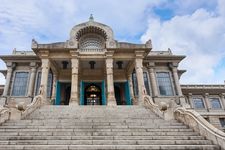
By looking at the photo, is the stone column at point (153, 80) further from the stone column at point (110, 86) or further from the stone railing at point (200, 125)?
the stone railing at point (200, 125)

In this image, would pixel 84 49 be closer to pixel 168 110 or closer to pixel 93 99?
pixel 93 99

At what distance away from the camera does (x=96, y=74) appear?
19438mm

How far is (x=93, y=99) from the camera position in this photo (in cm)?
2023

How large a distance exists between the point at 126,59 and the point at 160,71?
6.85 meters

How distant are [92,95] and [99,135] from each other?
535 inches

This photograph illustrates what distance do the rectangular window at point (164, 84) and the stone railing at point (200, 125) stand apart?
1193 cm

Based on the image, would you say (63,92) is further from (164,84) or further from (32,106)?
(164,84)

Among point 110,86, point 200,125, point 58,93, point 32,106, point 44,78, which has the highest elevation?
point 44,78

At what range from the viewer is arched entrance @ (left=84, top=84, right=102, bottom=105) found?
20.1 m

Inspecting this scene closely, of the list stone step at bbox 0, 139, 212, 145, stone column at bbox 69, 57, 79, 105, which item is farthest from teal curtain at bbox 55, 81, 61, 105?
stone step at bbox 0, 139, 212, 145


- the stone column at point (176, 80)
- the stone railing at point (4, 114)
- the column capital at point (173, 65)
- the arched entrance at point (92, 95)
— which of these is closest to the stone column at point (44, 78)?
the stone railing at point (4, 114)

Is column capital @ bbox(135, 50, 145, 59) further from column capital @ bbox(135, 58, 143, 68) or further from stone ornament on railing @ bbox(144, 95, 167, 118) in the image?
stone ornament on railing @ bbox(144, 95, 167, 118)

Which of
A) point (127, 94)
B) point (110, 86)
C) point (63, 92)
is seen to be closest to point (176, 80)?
point (127, 94)

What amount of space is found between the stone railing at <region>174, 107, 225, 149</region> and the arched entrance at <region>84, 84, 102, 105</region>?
1213 centimetres
